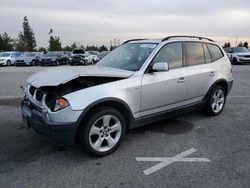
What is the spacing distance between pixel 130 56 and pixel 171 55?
76 centimetres

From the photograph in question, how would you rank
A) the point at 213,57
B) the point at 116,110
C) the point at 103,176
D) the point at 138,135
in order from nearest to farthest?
the point at 103,176, the point at 116,110, the point at 138,135, the point at 213,57

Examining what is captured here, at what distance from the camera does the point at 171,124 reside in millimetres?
5715

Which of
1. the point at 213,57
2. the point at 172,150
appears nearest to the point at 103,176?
the point at 172,150

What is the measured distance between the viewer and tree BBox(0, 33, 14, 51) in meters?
64.3

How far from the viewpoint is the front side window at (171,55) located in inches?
193

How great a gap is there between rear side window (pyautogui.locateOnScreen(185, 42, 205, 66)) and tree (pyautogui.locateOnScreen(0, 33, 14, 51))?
216 feet

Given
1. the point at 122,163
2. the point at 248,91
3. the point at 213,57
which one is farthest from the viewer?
the point at 248,91

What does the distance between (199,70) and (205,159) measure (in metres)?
2.09

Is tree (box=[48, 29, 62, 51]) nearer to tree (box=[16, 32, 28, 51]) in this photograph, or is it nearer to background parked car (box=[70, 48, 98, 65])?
tree (box=[16, 32, 28, 51])

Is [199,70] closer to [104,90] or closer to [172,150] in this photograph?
[172,150]

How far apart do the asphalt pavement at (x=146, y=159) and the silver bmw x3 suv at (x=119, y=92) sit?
0.34 m

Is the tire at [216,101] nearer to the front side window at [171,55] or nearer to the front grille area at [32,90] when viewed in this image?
the front side window at [171,55]

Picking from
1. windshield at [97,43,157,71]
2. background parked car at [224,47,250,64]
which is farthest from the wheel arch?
background parked car at [224,47,250,64]

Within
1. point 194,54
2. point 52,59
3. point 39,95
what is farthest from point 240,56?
point 39,95
